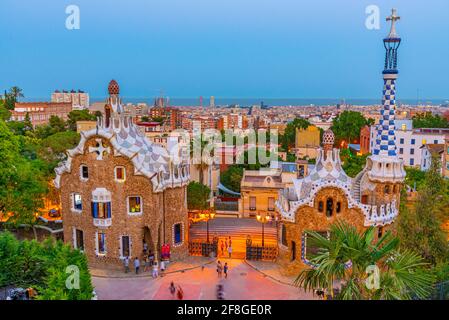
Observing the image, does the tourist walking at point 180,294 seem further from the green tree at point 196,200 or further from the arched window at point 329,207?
the green tree at point 196,200

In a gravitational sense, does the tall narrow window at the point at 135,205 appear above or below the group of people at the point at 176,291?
above

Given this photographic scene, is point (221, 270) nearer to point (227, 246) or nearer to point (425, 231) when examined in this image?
point (227, 246)

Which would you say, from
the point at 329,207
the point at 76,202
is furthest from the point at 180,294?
the point at 76,202

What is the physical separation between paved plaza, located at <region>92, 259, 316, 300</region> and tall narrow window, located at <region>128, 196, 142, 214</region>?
3913 mm

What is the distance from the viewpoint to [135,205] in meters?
27.2

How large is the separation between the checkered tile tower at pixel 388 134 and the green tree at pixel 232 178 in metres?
21.8

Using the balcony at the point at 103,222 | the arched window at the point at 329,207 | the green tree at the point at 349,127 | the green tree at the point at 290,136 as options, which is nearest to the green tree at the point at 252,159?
the arched window at the point at 329,207

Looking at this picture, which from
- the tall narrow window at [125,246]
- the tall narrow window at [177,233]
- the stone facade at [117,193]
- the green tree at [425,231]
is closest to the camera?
the green tree at [425,231]

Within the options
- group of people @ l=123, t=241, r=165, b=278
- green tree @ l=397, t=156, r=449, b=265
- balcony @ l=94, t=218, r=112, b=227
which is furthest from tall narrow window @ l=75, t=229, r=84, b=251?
green tree @ l=397, t=156, r=449, b=265

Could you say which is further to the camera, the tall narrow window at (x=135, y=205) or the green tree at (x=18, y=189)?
the green tree at (x=18, y=189)

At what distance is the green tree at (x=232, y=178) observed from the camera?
47250 mm

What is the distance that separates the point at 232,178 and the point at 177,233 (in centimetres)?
1932

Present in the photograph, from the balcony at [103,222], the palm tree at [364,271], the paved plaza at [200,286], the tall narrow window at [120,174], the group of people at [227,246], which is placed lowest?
the paved plaza at [200,286]

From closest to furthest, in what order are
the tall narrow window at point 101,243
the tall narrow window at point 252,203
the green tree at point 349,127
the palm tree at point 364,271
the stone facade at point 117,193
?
the palm tree at point 364,271, the stone facade at point 117,193, the tall narrow window at point 101,243, the tall narrow window at point 252,203, the green tree at point 349,127
